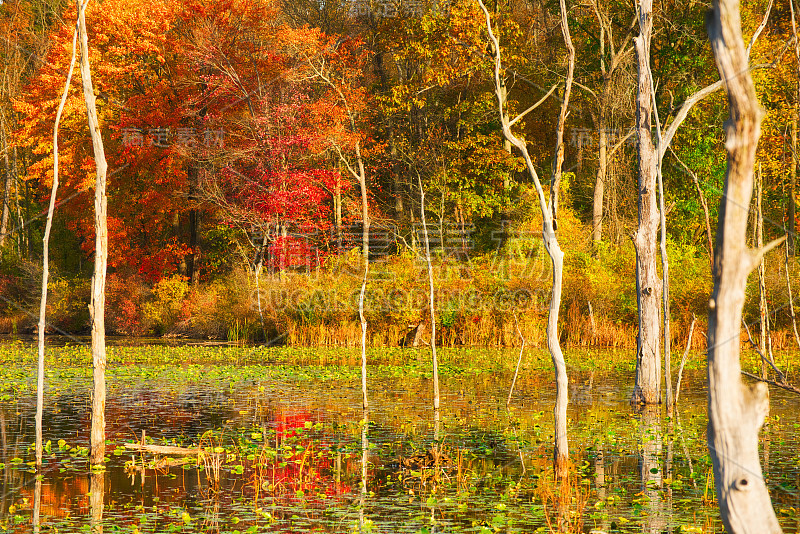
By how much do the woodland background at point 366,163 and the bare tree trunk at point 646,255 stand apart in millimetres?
10594

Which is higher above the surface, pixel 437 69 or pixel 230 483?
pixel 437 69

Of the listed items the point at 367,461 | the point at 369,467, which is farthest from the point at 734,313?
the point at 367,461

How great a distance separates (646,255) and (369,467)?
7511mm

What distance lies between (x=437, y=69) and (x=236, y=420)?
21.9m

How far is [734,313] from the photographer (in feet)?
14.6

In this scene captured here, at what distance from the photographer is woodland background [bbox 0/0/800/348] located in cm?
2842

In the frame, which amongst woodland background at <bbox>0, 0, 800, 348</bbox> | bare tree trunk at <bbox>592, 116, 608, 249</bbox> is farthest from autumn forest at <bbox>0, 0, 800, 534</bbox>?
bare tree trunk at <bbox>592, 116, 608, 249</bbox>

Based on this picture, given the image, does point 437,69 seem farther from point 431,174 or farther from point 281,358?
point 281,358

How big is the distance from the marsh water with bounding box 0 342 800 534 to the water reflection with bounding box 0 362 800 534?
3 cm

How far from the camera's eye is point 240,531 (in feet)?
26.0

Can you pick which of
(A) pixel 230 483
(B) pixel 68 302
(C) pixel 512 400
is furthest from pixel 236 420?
(B) pixel 68 302

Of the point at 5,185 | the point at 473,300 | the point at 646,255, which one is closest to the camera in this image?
the point at 646,255

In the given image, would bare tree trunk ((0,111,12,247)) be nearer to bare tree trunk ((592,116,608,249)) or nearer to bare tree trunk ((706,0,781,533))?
bare tree trunk ((592,116,608,249))

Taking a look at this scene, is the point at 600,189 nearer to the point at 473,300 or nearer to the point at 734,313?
the point at 473,300
